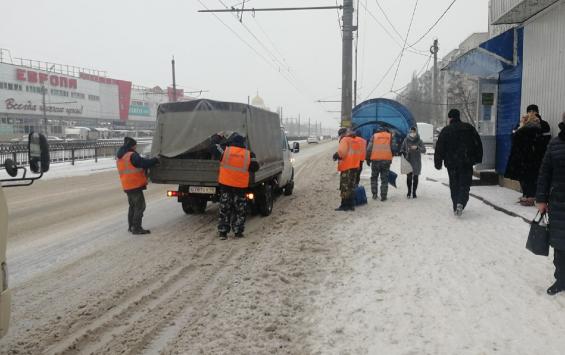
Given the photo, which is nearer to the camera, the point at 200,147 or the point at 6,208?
the point at 6,208

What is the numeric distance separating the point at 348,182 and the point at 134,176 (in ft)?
13.8

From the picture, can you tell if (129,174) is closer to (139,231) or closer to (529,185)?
(139,231)

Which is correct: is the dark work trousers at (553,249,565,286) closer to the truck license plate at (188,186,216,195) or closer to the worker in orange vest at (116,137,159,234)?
the truck license plate at (188,186,216,195)

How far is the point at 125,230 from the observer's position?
8.30 metres

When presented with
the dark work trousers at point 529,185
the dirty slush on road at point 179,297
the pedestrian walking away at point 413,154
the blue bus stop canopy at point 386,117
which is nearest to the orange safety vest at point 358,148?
the pedestrian walking away at point 413,154

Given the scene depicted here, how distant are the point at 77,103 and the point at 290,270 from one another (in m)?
78.6

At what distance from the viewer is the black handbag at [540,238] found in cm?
437

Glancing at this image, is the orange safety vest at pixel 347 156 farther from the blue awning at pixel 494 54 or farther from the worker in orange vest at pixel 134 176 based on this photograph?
the blue awning at pixel 494 54

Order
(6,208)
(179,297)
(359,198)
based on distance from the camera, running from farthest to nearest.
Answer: (359,198)
(179,297)
(6,208)

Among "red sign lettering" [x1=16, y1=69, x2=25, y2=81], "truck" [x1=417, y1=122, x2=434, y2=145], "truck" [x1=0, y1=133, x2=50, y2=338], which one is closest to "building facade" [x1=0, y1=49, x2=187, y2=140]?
"red sign lettering" [x1=16, y1=69, x2=25, y2=81]

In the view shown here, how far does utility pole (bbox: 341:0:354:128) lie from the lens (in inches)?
567

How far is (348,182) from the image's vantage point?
950 centimetres

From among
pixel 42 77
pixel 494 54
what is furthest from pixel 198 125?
pixel 42 77

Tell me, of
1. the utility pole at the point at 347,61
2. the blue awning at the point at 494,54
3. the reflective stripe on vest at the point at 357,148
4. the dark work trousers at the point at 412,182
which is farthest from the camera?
the utility pole at the point at 347,61
